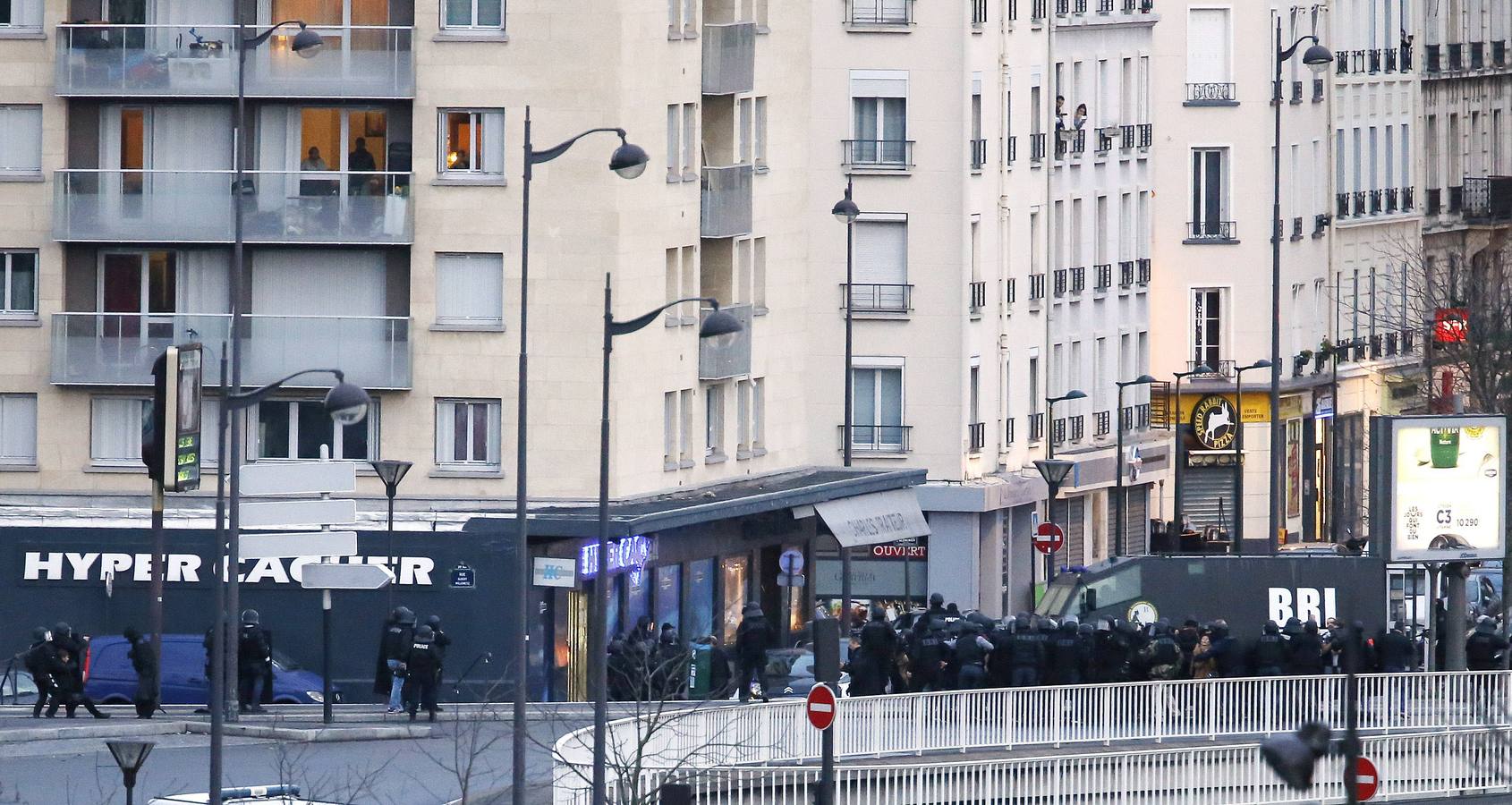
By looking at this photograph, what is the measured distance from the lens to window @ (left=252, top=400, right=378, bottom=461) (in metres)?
57.5

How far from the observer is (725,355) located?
62969mm

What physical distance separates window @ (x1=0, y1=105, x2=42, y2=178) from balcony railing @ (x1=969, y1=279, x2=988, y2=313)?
65.1ft

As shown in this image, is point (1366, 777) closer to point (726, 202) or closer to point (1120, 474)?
point (726, 202)

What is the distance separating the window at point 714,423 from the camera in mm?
63000

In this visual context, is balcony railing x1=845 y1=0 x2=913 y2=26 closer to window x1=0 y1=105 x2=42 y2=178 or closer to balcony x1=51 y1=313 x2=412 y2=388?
balcony x1=51 y1=313 x2=412 y2=388

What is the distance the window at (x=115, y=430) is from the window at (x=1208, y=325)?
31.7 meters

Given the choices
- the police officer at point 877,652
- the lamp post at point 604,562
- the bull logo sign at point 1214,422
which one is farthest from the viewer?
the bull logo sign at point 1214,422

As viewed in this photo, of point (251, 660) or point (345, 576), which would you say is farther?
point (251, 660)

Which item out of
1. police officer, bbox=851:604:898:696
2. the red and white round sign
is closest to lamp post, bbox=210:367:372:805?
the red and white round sign

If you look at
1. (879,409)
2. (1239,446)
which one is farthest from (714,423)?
(1239,446)

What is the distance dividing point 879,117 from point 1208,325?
1551 centimetres

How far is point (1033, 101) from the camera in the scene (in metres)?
74.6

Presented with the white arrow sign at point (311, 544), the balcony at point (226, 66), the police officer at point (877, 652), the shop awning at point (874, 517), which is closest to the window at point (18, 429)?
the balcony at point (226, 66)

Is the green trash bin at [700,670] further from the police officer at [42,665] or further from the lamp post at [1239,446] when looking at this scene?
the lamp post at [1239,446]
